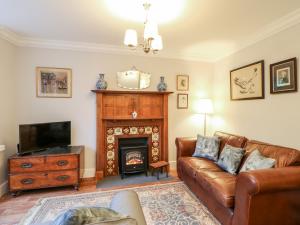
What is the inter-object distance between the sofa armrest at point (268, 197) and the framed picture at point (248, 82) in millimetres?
1542

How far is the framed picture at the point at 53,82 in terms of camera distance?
3.24 meters

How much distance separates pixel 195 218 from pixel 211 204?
26 centimetres

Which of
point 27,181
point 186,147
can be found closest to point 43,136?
point 27,181

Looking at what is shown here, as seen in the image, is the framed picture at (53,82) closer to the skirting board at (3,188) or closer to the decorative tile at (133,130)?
the decorative tile at (133,130)

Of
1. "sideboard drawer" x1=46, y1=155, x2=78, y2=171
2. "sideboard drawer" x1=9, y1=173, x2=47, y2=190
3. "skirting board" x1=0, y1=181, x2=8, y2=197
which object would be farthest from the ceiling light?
"skirting board" x1=0, y1=181, x2=8, y2=197

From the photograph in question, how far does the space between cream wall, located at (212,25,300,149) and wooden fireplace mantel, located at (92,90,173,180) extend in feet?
4.29

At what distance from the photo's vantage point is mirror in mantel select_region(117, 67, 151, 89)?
3.61 metres

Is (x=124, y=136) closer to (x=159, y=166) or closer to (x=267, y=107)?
(x=159, y=166)

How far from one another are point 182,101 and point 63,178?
2.73 m

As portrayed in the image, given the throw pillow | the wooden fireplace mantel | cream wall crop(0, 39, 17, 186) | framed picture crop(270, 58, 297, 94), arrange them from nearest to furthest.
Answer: the throw pillow < framed picture crop(270, 58, 297, 94) < cream wall crop(0, 39, 17, 186) < the wooden fireplace mantel

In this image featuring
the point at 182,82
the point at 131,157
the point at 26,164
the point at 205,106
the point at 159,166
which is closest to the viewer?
the point at 26,164

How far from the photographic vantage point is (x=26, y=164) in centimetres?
270

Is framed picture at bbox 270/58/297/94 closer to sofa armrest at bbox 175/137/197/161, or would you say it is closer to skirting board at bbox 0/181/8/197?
sofa armrest at bbox 175/137/197/161

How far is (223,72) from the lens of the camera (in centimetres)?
386
